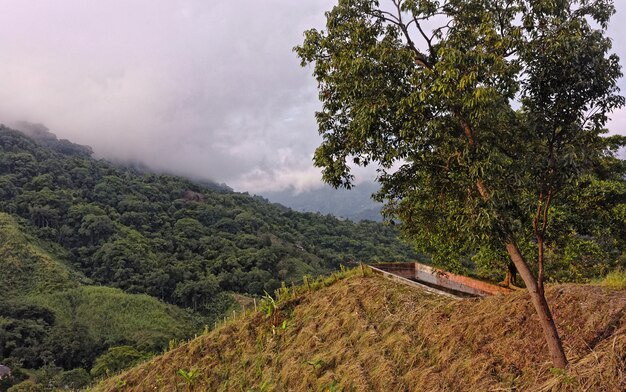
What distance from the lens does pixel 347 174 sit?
9.19 metres

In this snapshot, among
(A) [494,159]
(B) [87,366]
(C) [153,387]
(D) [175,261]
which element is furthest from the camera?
(D) [175,261]

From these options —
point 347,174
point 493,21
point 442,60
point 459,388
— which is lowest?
point 459,388

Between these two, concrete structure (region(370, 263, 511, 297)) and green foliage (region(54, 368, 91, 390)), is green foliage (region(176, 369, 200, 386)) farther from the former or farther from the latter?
green foliage (region(54, 368, 91, 390))

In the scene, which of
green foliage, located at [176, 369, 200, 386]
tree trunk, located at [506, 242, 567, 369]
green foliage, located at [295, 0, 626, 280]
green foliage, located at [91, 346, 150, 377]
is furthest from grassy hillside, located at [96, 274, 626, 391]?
green foliage, located at [91, 346, 150, 377]

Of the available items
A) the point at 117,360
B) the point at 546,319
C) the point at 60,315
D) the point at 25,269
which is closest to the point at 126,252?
the point at 25,269

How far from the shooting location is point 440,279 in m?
19.0

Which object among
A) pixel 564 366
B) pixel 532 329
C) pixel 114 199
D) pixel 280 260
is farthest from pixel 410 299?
pixel 114 199

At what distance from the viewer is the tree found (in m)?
7.16

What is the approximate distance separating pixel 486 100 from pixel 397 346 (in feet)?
22.5

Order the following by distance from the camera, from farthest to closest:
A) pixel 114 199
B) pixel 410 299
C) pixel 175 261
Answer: pixel 114 199
pixel 175 261
pixel 410 299

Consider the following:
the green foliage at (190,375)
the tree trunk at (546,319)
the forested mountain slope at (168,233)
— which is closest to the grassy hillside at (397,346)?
the green foliage at (190,375)

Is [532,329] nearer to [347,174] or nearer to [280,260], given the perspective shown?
[347,174]

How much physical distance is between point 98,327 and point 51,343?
10.6 m

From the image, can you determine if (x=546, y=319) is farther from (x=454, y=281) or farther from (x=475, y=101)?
(x=454, y=281)
